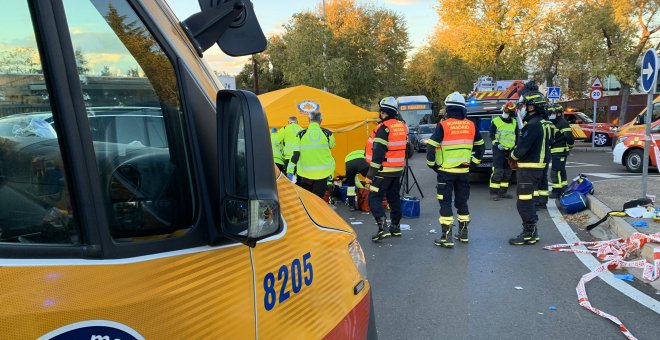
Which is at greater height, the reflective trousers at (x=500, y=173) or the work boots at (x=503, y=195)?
the reflective trousers at (x=500, y=173)

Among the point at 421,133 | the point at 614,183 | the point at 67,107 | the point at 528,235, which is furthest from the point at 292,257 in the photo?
the point at 421,133

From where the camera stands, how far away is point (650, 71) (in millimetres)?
7352

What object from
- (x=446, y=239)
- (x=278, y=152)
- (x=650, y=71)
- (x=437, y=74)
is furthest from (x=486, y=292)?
(x=437, y=74)

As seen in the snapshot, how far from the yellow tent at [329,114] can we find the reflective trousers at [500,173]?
347cm

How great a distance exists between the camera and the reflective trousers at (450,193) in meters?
6.19

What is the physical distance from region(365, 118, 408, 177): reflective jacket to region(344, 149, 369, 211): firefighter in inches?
94.0

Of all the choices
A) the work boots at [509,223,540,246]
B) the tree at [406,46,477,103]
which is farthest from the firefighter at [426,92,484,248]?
the tree at [406,46,477,103]

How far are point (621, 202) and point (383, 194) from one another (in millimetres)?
4354

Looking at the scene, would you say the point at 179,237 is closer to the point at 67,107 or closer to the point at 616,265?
the point at 67,107

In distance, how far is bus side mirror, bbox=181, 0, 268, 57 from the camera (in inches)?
64.9

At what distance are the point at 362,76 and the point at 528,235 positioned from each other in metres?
26.2

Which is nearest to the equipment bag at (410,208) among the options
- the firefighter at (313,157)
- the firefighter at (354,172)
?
the firefighter at (354,172)

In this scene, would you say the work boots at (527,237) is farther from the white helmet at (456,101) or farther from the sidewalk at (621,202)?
the white helmet at (456,101)

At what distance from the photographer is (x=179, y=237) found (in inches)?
55.2
